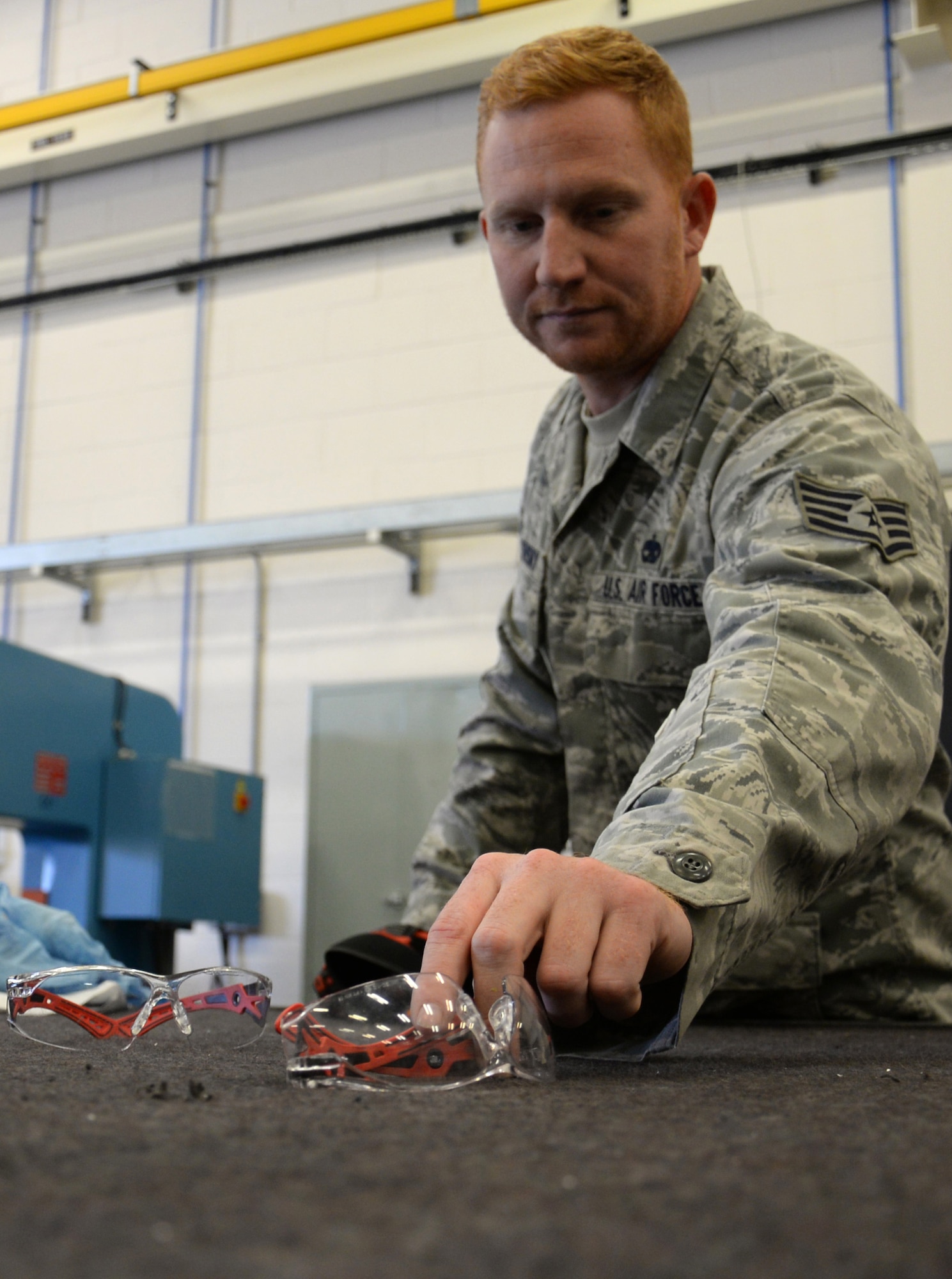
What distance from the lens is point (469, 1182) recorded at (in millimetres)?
259

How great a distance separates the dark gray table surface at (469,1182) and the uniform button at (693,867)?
5.0 inches

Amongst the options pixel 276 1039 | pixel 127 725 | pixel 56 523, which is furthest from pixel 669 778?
pixel 56 523

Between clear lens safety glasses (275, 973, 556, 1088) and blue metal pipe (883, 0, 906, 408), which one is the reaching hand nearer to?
clear lens safety glasses (275, 973, 556, 1088)

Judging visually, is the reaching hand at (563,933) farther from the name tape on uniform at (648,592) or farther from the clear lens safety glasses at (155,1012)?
the name tape on uniform at (648,592)

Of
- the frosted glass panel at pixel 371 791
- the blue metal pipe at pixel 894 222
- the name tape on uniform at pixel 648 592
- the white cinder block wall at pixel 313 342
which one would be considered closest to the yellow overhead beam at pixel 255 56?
the white cinder block wall at pixel 313 342

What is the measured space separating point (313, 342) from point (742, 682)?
11.4 feet

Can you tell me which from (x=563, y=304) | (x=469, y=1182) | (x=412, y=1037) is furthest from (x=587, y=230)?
(x=469, y=1182)

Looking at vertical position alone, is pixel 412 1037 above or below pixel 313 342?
below

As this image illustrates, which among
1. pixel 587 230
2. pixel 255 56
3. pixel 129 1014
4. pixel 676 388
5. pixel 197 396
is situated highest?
pixel 255 56

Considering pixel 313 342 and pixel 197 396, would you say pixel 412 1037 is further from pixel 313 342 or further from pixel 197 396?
pixel 197 396

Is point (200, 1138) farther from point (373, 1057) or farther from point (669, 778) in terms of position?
point (669, 778)

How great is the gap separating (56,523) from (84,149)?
130 cm

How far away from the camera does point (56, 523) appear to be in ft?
13.8

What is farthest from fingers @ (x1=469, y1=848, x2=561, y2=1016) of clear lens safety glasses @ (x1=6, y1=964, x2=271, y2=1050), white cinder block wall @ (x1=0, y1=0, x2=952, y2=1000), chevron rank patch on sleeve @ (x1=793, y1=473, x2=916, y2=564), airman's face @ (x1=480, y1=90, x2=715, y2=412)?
white cinder block wall @ (x1=0, y1=0, x2=952, y2=1000)
